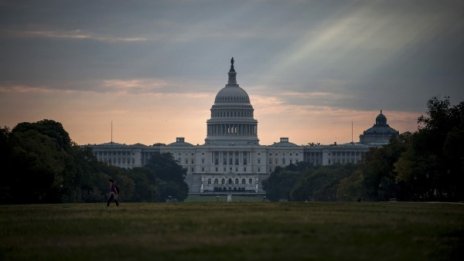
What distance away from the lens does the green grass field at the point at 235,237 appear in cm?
2636

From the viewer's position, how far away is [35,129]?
122562 mm

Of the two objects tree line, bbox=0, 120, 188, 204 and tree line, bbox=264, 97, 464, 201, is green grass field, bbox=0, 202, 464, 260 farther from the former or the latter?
tree line, bbox=264, 97, 464, 201

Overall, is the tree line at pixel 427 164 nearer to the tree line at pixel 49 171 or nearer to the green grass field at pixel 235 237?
the tree line at pixel 49 171

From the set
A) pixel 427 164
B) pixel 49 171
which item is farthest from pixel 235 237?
pixel 427 164

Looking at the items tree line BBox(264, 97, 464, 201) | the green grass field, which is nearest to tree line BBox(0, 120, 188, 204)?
tree line BBox(264, 97, 464, 201)

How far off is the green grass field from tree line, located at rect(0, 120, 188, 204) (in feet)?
122

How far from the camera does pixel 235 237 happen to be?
98.1 ft

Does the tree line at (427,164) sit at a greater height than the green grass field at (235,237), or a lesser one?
greater

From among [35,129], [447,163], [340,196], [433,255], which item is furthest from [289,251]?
[340,196]

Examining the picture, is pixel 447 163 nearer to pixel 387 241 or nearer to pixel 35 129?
pixel 35 129

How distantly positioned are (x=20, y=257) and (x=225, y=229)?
680 cm

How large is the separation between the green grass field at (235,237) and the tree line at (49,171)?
3730 cm

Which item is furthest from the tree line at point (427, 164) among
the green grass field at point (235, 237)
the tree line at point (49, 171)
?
the green grass field at point (235, 237)

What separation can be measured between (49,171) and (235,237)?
57051 mm
